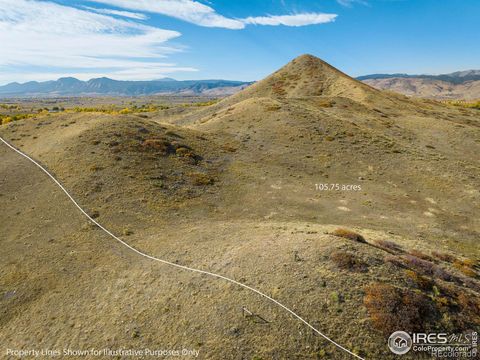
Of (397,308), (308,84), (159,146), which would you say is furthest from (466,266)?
(308,84)

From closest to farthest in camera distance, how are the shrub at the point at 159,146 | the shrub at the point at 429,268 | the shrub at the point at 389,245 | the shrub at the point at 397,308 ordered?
the shrub at the point at 397,308 → the shrub at the point at 429,268 → the shrub at the point at 389,245 → the shrub at the point at 159,146

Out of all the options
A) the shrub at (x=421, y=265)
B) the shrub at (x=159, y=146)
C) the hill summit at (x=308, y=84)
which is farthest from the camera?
the hill summit at (x=308, y=84)

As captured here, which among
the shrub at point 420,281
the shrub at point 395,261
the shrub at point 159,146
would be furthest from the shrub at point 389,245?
the shrub at point 159,146

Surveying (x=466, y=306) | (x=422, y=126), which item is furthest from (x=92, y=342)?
(x=422, y=126)

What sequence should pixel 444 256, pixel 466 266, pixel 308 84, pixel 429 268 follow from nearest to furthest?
pixel 429 268 → pixel 466 266 → pixel 444 256 → pixel 308 84

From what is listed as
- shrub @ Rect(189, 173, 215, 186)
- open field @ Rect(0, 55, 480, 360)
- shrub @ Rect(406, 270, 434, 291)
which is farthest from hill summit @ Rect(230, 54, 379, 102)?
shrub @ Rect(406, 270, 434, 291)

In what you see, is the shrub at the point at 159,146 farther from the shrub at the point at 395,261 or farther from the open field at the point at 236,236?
the shrub at the point at 395,261

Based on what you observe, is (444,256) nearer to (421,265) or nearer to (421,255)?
(421,255)
